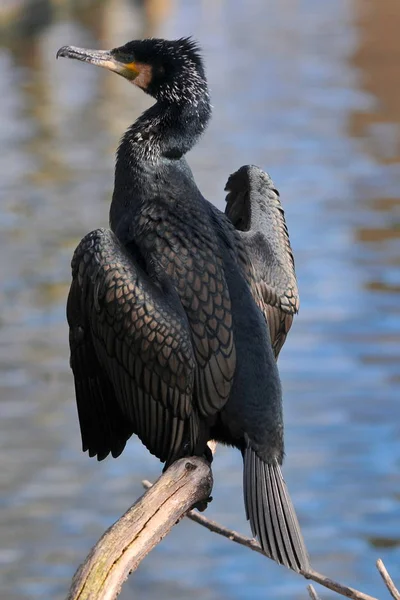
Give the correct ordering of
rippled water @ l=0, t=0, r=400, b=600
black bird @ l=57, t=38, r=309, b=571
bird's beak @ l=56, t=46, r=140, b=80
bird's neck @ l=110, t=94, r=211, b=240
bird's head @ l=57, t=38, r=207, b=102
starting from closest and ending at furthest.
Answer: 1. black bird @ l=57, t=38, r=309, b=571
2. bird's neck @ l=110, t=94, r=211, b=240
3. bird's head @ l=57, t=38, r=207, b=102
4. bird's beak @ l=56, t=46, r=140, b=80
5. rippled water @ l=0, t=0, r=400, b=600

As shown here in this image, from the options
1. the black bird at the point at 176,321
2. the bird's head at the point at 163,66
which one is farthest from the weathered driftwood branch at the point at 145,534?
the bird's head at the point at 163,66

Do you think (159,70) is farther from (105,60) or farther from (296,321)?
(296,321)

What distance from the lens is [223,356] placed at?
4.64 meters

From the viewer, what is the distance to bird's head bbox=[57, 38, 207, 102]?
5004mm

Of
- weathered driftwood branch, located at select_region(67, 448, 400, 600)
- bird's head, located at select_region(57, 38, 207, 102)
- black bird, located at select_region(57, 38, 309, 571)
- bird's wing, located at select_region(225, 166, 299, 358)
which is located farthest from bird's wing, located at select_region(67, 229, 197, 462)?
bird's head, located at select_region(57, 38, 207, 102)

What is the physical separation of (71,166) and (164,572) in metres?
Result: 13.1

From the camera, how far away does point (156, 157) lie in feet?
16.3

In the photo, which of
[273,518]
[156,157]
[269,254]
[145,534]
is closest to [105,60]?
[156,157]

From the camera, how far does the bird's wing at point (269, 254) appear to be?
506 centimetres

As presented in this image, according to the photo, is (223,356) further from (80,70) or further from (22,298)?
(80,70)

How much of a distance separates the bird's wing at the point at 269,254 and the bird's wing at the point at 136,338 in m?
0.45

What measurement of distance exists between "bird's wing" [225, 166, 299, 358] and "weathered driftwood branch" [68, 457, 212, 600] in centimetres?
76

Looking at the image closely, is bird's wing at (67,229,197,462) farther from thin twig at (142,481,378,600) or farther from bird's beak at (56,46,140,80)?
bird's beak at (56,46,140,80)

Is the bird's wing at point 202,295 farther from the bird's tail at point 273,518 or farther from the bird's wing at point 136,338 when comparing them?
the bird's tail at point 273,518
